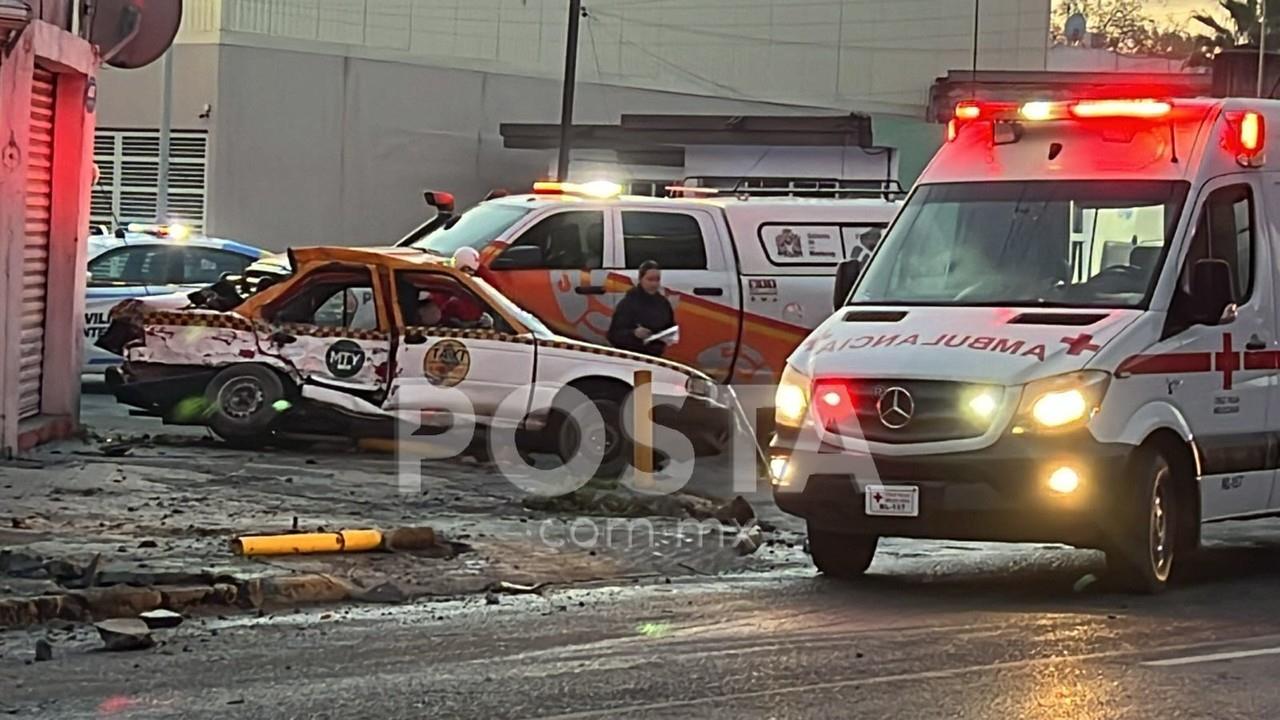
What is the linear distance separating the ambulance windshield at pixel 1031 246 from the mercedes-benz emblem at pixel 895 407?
0.98 m

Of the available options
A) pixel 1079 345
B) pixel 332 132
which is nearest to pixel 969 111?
pixel 1079 345

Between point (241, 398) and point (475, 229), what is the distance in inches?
146

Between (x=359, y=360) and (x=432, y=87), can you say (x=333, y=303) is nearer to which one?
(x=359, y=360)

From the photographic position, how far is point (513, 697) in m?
7.59

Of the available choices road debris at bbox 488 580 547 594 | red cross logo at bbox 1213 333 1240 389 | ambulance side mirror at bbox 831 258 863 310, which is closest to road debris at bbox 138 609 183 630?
road debris at bbox 488 580 547 594

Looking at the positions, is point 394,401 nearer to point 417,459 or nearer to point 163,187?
point 417,459

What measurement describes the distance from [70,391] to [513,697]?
8.90 m

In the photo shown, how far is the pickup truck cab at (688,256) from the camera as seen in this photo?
18.1 meters

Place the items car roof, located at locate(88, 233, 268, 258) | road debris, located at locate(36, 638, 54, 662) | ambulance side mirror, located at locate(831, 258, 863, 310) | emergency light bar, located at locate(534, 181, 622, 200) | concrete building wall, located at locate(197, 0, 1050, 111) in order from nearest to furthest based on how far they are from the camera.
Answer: road debris, located at locate(36, 638, 54, 662) < ambulance side mirror, located at locate(831, 258, 863, 310) < emergency light bar, located at locate(534, 181, 622, 200) < car roof, located at locate(88, 233, 268, 258) < concrete building wall, located at locate(197, 0, 1050, 111)

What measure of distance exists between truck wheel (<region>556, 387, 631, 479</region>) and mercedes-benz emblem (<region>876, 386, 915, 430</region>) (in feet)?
17.4

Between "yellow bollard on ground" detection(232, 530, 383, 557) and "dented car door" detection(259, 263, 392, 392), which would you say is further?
"dented car door" detection(259, 263, 392, 392)

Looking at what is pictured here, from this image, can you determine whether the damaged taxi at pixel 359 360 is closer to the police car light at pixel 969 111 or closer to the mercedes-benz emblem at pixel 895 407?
the police car light at pixel 969 111

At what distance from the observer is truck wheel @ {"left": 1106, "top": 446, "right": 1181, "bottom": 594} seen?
1020cm

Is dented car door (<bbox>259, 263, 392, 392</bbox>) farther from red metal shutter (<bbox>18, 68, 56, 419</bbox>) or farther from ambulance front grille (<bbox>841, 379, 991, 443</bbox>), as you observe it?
ambulance front grille (<bbox>841, 379, 991, 443</bbox>)
